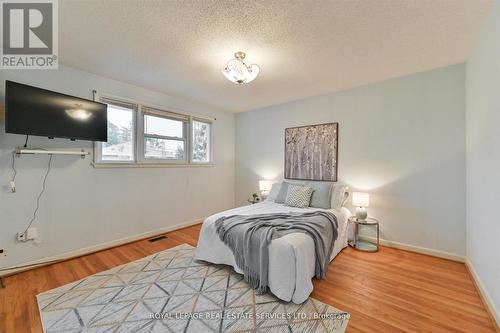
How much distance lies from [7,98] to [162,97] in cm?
192

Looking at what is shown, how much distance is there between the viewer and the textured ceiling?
5.46 feet

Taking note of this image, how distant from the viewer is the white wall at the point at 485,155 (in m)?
1.59

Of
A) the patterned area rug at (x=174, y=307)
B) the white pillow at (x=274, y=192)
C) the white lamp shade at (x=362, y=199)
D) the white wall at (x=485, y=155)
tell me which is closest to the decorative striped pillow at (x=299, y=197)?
the white pillow at (x=274, y=192)

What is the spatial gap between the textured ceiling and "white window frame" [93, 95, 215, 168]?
384 millimetres

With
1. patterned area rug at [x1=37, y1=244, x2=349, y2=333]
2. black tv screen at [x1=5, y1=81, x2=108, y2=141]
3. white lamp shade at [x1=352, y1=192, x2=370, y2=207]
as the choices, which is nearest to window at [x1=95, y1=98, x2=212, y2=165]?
black tv screen at [x1=5, y1=81, x2=108, y2=141]

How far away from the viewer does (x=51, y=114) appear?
7.66 ft

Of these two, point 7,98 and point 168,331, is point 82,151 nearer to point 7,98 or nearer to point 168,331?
point 7,98

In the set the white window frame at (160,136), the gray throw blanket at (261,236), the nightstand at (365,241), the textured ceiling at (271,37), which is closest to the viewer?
the textured ceiling at (271,37)

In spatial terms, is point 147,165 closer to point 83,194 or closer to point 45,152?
point 83,194

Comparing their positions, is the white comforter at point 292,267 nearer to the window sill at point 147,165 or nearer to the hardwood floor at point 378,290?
the hardwood floor at point 378,290

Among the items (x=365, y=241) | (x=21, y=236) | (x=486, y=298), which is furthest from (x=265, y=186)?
(x=21, y=236)

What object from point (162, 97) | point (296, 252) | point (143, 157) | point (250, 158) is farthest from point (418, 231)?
point (162, 97)

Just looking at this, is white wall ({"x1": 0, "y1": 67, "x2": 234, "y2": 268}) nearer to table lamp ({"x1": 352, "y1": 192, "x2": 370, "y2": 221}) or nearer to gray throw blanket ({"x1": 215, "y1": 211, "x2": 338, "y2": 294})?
gray throw blanket ({"x1": 215, "y1": 211, "x2": 338, "y2": 294})

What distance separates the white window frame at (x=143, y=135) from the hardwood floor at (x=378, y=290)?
1.30 meters
